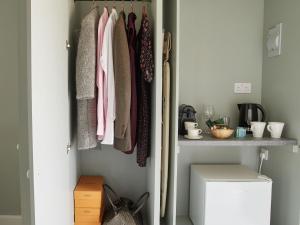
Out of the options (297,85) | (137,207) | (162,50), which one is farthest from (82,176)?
(297,85)

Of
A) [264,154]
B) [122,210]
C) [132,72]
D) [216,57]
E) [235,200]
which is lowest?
[122,210]

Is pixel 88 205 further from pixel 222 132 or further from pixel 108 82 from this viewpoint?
pixel 222 132

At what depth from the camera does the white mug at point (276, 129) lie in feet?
6.40

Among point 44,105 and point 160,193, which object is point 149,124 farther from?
point 44,105

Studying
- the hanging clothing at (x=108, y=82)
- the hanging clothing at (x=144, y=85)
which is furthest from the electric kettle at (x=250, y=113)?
the hanging clothing at (x=108, y=82)

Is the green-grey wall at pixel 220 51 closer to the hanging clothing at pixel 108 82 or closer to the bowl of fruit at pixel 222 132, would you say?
the bowl of fruit at pixel 222 132

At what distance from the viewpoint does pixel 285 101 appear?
2000mm

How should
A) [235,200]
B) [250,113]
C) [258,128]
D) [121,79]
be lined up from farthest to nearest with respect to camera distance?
1. [250,113]
2. [258,128]
3. [235,200]
4. [121,79]

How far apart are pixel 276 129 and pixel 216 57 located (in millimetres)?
800

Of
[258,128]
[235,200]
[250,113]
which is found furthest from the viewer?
[250,113]

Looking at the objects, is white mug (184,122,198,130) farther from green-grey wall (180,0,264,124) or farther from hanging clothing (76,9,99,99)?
hanging clothing (76,9,99,99)

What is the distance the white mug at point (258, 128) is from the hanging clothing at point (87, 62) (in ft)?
4.05

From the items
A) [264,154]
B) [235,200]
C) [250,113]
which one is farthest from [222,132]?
[264,154]

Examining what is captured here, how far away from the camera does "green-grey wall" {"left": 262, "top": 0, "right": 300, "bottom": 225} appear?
73.4 inches
